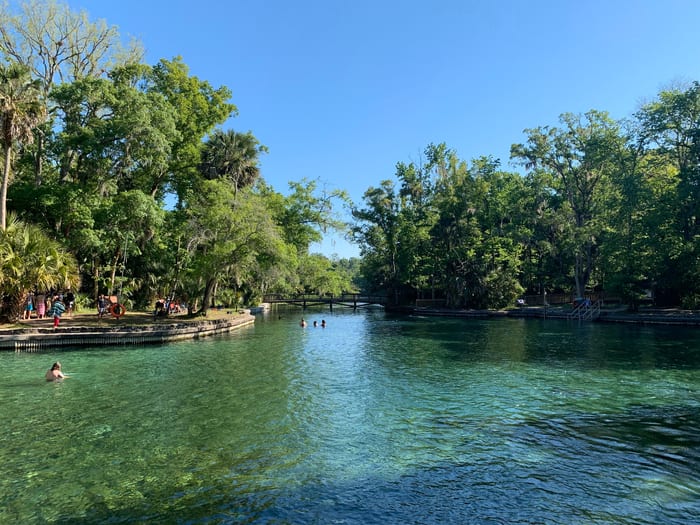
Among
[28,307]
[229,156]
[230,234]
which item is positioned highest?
[229,156]

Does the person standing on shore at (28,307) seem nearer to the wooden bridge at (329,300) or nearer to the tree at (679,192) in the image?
the wooden bridge at (329,300)

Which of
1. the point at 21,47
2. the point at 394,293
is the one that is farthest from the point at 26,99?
the point at 394,293

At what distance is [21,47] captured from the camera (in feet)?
110

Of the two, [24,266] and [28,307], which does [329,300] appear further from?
[24,266]

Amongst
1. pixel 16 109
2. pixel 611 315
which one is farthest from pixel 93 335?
pixel 611 315

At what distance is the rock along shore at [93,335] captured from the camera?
2203 centimetres

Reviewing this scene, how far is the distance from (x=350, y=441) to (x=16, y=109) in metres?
25.7

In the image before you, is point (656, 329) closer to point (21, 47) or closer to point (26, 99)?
point (26, 99)

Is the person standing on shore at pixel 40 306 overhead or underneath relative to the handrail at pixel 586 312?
overhead

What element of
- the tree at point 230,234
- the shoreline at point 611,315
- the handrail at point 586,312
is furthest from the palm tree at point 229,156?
the handrail at point 586,312

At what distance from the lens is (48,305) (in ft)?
94.7

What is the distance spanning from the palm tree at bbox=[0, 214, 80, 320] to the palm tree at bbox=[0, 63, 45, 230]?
122 cm

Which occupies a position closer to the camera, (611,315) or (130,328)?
(130,328)

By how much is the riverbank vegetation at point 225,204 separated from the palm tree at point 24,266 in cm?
9
